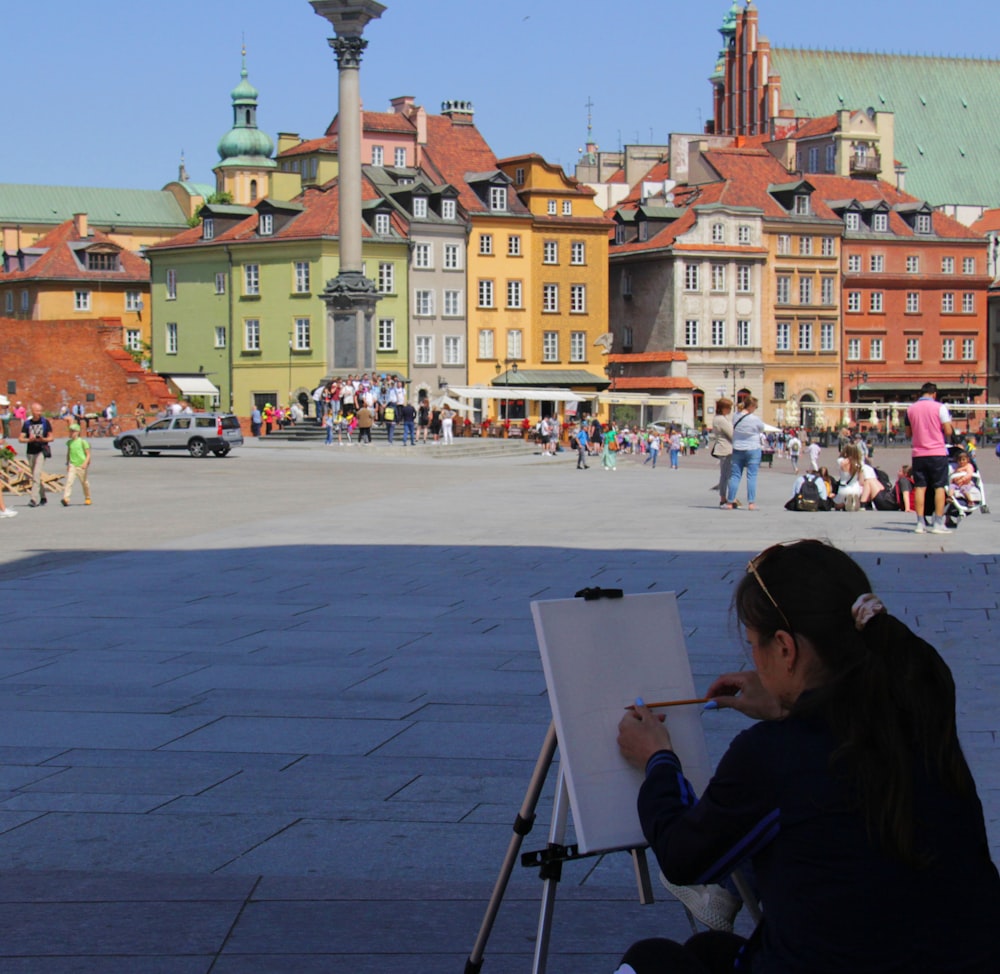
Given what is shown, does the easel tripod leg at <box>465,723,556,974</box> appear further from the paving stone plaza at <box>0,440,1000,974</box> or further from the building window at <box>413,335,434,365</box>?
the building window at <box>413,335,434,365</box>

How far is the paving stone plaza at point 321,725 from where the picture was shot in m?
4.80

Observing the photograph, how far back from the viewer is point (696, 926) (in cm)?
406

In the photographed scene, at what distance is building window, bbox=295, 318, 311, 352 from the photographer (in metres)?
77.7

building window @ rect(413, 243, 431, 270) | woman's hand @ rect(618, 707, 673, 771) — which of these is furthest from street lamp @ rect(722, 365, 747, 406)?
woman's hand @ rect(618, 707, 673, 771)

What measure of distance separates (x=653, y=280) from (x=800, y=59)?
4058 centimetres

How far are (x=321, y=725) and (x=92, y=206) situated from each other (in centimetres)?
13532

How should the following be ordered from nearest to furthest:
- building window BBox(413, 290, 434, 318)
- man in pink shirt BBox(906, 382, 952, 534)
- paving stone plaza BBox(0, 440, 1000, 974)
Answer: paving stone plaza BBox(0, 440, 1000, 974), man in pink shirt BBox(906, 382, 952, 534), building window BBox(413, 290, 434, 318)

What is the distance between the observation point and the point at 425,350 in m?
80.5

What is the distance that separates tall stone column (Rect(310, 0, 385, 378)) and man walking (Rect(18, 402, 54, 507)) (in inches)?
1080

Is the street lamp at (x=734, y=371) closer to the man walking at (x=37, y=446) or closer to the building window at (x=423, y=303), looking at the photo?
the building window at (x=423, y=303)

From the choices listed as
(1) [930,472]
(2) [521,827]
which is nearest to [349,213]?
(1) [930,472]

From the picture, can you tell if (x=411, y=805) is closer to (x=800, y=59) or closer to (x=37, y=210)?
(x=800, y=59)

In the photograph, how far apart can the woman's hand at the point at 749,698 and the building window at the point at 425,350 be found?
253ft

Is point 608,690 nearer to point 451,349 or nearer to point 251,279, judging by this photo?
point 251,279
